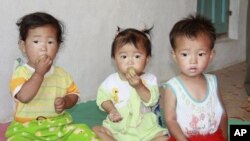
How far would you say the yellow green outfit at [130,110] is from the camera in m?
1.81

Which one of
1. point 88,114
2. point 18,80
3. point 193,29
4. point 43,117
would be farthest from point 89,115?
point 193,29

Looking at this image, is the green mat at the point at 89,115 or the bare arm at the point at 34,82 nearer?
the bare arm at the point at 34,82

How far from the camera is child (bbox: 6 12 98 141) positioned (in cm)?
173

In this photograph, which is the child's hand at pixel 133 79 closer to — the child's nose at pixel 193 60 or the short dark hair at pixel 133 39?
the short dark hair at pixel 133 39

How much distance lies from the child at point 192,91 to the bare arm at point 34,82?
52 cm

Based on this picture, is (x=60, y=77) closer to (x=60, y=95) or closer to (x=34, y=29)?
(x=60, y=95)

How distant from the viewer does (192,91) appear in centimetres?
173

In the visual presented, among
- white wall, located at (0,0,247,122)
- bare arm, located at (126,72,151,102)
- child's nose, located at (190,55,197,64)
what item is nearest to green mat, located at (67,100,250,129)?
white wall, located at (0,0,247,122)

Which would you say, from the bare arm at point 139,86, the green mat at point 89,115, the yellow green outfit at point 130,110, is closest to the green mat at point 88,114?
the green mat at point 89,115

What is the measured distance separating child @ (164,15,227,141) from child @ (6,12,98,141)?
38 centimetres

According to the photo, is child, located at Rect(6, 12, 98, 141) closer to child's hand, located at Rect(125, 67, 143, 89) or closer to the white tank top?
child's hand, located at Rect(125, 67, 143, 89)

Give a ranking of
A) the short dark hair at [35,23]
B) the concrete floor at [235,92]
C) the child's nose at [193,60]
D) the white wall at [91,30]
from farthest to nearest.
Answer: the concrete floor at [235,92], the white wall at [91,30], the short dark hair at [35,23], the child's nose at [193,60]

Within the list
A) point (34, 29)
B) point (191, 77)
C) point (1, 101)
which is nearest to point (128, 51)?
point (191, 77)

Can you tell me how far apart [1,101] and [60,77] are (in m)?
0.75
